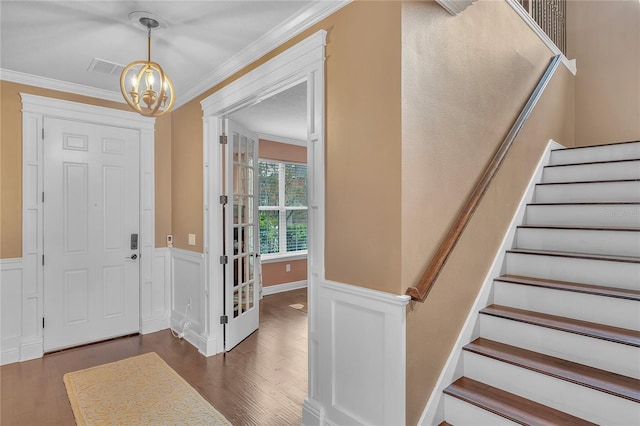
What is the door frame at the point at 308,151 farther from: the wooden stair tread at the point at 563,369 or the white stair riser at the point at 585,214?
the white stair riser at the point at 585,214

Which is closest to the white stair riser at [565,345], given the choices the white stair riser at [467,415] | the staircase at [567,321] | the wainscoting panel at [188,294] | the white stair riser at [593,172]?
the staircase at [567,321]

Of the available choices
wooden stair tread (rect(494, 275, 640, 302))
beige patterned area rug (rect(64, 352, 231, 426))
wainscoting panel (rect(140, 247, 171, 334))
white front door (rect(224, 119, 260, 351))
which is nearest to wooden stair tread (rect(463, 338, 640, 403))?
wooden stair tread (rect(494, 275, 640, 302))

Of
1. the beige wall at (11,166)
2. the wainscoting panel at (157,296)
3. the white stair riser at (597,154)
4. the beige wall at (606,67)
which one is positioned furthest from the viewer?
→ the wainscoting panel at (157,296)

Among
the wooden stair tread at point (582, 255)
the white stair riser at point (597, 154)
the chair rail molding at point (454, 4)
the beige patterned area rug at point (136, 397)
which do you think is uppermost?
the chair rail molding at point (454, 4)

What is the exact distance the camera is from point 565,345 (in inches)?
74.4

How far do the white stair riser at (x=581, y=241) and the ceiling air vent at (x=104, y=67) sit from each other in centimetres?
367

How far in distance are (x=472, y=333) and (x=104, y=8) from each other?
3.10 meters

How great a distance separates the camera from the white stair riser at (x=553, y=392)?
156 centimetres

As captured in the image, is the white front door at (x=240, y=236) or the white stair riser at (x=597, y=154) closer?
the white stair riser at (x=597, y=154)

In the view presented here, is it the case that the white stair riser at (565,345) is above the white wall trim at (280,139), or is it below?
below

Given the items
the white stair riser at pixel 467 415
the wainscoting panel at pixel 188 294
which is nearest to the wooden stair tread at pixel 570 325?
the white stair riser at pixel 467 415

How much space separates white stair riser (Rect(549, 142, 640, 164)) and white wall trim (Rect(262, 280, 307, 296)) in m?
4.21

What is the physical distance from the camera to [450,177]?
2.04 m

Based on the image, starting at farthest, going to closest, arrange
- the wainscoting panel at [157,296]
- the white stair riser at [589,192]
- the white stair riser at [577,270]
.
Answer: the wainscoting panel at [157,296]
the white stair riser at [589,192]
the white stair riser at [577,270]
